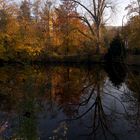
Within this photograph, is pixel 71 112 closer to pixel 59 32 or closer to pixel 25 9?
pixel 59 32

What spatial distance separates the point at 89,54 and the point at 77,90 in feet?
69.9

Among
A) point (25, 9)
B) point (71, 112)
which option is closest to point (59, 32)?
point (25, 9)

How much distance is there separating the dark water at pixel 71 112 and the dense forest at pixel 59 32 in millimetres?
14908

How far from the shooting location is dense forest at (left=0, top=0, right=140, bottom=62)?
121ft

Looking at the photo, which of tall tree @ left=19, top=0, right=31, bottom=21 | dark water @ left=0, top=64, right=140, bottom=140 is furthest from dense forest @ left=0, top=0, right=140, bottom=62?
dark water @ left=0, top=64, right=140, bottom=140

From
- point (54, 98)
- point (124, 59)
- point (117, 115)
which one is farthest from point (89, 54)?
point (117, 115)

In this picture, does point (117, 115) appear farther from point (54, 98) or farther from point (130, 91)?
point (130, 91)

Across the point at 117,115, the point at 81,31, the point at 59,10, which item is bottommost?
the point at 117,115

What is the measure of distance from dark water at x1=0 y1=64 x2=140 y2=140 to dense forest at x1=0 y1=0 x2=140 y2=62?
1491 cm

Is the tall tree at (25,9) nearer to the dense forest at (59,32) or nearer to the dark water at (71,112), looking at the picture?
the dense forest at (59,32)

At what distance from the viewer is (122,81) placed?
2439cm

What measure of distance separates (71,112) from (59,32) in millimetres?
34099

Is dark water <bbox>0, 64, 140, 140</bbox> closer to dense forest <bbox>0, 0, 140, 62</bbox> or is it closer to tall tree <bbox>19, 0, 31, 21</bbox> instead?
dense forest <bbox>0, 0, 140, 62</bbox>

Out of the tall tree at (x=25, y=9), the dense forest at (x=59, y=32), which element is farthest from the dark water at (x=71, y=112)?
the tall tree at (x=25, y=9)
